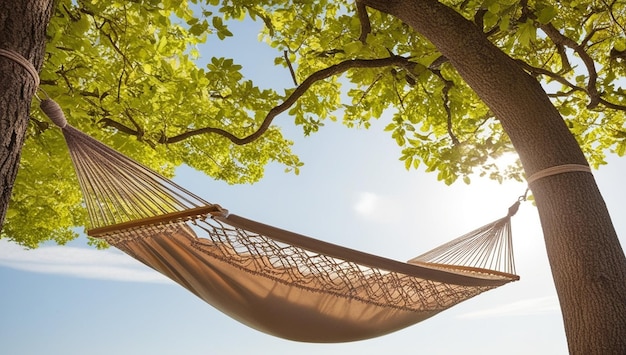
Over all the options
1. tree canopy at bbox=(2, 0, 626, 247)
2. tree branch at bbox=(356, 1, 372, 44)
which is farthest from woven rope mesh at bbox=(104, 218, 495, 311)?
tree branch at bbox=(356, 1, 372, 44)

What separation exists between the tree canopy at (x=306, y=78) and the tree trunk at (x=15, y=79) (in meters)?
1.19

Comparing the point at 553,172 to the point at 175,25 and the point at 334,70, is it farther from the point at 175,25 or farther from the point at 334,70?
the point at 175,25

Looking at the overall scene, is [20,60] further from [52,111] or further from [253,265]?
[253,265]

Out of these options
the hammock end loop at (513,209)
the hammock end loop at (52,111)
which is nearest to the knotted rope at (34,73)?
the hammock end loop at (52,111)

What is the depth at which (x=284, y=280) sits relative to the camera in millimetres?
1789

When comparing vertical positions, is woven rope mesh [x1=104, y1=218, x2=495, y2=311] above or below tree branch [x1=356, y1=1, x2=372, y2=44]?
below

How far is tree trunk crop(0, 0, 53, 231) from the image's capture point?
122cm

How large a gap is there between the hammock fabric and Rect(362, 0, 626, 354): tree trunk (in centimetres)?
38

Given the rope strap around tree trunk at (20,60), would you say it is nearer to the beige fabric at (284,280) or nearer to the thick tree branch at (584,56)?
the beige fabric at (284,280)

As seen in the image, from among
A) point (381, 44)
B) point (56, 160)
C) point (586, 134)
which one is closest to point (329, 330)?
point (381, 44)

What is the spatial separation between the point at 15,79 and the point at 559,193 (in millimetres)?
1833

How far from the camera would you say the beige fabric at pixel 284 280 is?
1.66 m

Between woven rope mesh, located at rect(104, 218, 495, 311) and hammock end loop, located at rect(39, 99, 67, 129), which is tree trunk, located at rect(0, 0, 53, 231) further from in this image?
woven rope mesh, located at rect(104, 218, 495, 311)

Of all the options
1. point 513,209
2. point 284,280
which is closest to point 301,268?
point 284,280
